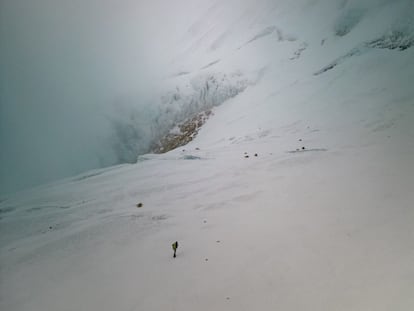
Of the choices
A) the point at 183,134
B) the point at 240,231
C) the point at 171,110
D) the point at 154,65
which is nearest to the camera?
the point at 240,231

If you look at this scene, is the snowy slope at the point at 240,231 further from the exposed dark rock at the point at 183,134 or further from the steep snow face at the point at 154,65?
the exposed dark rock at the point at 183,134

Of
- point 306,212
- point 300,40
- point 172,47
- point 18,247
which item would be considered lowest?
point 306,212

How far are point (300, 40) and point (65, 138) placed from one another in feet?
47.9

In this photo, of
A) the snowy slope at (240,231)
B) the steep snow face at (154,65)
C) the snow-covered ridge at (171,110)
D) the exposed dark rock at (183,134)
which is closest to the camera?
the snowy slope at (240,231)

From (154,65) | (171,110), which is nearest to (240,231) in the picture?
(171,110)

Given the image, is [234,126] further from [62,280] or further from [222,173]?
[62,280]

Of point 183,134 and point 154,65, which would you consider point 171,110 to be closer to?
point 183,134

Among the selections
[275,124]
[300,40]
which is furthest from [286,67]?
[275,124]

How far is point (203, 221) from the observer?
2223mm

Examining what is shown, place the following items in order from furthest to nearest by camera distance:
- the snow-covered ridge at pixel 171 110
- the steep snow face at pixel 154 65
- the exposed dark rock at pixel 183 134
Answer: the snow-covered ridge at pixel 171 110 < the exposed dark rock at pixel 183 134 < the steep snow face at pixel 154 65

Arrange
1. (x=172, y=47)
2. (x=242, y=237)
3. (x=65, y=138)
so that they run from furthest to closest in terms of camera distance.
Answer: (x=172, y=47)
(x=65, y=138)
(x=242, y=237)

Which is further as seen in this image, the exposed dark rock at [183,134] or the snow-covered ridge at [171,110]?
the snow-covered ridge at [171,110]

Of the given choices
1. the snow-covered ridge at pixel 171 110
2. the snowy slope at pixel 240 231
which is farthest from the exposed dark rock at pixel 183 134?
the snowy slope at pixel 240 231

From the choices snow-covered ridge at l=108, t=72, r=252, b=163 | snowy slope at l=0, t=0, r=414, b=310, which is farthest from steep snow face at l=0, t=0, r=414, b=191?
snowy slope at l=0, t=0, r=414, b=310
